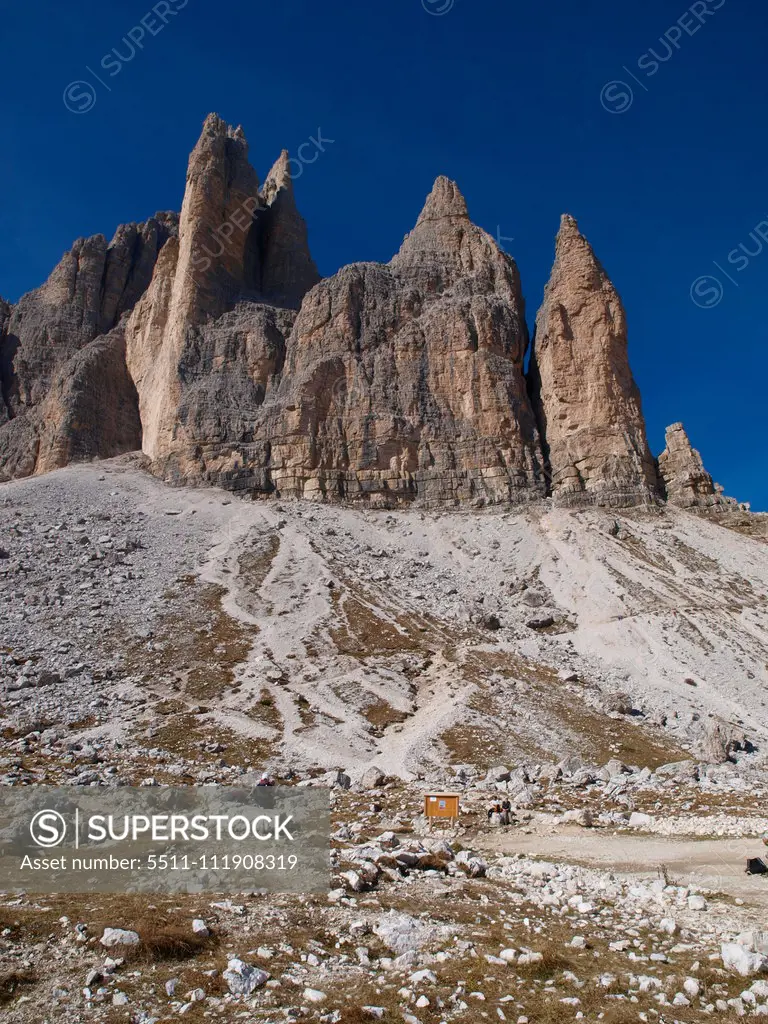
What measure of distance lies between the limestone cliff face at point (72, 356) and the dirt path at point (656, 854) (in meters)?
72.7

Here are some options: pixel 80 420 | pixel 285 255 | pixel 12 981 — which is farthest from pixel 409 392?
pixel 12 981

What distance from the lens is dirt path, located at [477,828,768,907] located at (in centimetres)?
1095

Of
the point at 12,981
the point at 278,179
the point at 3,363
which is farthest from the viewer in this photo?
the point at 278,179

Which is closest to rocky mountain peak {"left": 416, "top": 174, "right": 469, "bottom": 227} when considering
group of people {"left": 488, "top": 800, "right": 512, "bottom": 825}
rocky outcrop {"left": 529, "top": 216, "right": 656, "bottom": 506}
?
rocky outcrop {"left": 529, "top": 216, "right": 656, "bottom": 506}

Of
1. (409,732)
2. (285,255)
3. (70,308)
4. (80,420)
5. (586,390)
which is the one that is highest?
(285,255)

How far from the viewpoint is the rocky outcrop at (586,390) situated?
60250mm

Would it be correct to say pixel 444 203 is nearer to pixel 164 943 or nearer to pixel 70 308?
pixel 70 308

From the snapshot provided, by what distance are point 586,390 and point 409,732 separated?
4802 cm

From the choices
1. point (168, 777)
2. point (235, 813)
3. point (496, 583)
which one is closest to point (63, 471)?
point (496, 583)

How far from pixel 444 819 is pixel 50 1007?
1094 cm

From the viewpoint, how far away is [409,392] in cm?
6794

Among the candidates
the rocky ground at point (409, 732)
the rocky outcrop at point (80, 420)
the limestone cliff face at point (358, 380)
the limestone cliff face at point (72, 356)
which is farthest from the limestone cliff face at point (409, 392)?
the limestone cliff face at point (72, 356)

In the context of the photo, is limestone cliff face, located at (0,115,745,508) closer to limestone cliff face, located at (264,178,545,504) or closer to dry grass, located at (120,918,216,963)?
limestone cliff face, located at (264,178,545,504)

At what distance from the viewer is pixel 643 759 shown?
2475 cm
